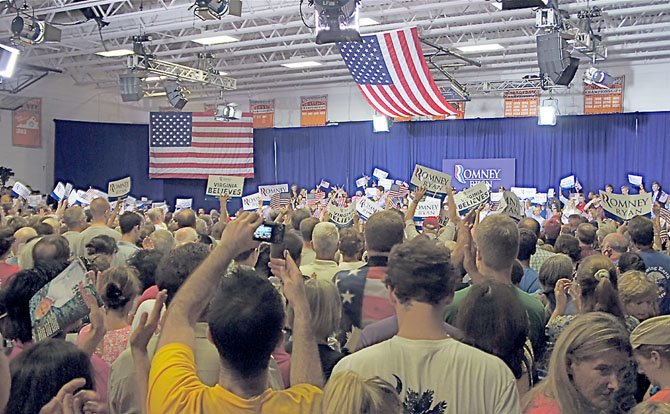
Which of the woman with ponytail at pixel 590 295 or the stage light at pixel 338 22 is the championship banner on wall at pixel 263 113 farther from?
the woman with ponytail at pixel 590 295

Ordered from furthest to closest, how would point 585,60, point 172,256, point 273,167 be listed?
point 273,167
point 585,60
point 172,256

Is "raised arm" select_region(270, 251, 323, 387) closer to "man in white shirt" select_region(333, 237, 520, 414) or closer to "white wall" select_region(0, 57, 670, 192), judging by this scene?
"man in white shirt" select_region(333, 237, 520, 414)

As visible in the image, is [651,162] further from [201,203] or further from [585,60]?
[201,203]

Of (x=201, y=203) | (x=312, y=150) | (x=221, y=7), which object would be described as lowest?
(x=201, y=203)

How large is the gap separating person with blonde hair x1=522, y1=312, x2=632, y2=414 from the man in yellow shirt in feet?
2.26

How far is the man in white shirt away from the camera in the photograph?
2.18m

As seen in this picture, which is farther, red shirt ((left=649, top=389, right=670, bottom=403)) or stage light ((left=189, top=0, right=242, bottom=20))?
Result: stage light ((left=189, top=0, right=242, bottom=20))

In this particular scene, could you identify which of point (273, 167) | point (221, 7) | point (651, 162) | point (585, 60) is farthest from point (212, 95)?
point (221, 7)

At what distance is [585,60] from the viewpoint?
18.6 m

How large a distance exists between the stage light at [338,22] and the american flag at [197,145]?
14.9 metres

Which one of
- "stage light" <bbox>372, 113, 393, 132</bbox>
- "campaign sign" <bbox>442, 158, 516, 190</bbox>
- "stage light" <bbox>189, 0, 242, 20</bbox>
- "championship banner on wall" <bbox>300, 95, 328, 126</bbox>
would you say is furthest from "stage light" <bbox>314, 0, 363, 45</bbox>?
"championship banner on wall" <bbox>300, 95, 328, 126</bbox>

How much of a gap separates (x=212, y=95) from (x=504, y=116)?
9897mm

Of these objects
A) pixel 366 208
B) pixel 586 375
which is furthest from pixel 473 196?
pixel 586 375

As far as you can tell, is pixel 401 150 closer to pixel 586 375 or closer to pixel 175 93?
pixel 175 93
